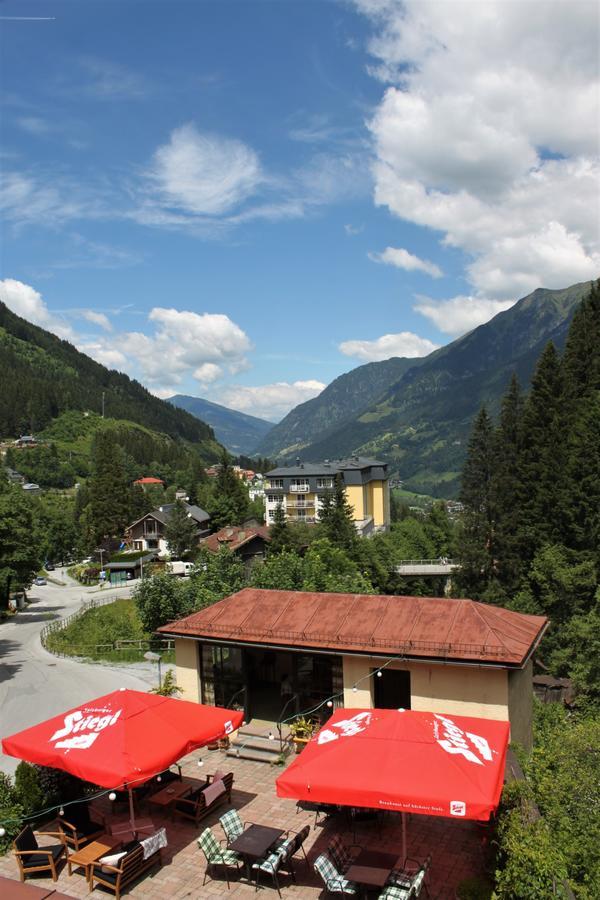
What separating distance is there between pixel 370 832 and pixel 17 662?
2555cm

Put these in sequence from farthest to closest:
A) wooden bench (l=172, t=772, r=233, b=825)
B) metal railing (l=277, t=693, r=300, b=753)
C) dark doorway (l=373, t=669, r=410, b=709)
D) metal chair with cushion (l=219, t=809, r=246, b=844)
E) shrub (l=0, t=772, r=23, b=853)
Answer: dark doorway (l=373, t=669, r=410, b=709) < metal railing (l=277, t=693, r=300, b=753) < wooden bench (l=172, t=772, r=233, b=825) < shrub (l=0, t=772, r=23, b=853) < metal chair with cushion (l=219, t=809, r=246, b=844)

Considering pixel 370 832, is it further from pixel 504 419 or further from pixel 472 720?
pixel 504 419

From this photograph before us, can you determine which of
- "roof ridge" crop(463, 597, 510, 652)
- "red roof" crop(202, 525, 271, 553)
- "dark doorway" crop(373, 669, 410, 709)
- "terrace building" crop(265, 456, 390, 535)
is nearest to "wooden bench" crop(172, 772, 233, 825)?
"dark doorway" crop(373, 669, 410, 709)

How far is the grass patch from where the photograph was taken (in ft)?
102

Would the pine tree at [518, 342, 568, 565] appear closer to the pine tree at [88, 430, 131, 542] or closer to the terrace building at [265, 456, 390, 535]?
the terrace building at [265, 456, 390, 535]

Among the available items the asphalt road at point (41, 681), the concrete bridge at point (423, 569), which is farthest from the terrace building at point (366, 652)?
the concrete bridge at point (423, 569)

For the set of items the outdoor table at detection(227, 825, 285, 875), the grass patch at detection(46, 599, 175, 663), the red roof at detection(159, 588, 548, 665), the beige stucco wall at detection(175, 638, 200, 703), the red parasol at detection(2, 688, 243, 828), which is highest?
the red roof at detection(159, 588, 548, 665)

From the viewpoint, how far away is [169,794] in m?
11.6

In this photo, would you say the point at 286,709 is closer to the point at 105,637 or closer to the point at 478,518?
the point at 105,637

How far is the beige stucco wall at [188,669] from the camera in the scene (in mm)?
15922

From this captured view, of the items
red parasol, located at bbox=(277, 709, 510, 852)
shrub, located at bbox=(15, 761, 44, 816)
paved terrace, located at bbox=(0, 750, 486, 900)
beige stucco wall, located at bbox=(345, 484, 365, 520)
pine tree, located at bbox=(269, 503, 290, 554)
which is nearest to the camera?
red parasol, located at bbox=(277, 709, 510, 852)

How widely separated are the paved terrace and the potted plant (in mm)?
1740

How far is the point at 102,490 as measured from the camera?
92188 mm

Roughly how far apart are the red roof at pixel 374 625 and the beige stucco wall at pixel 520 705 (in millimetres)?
731
